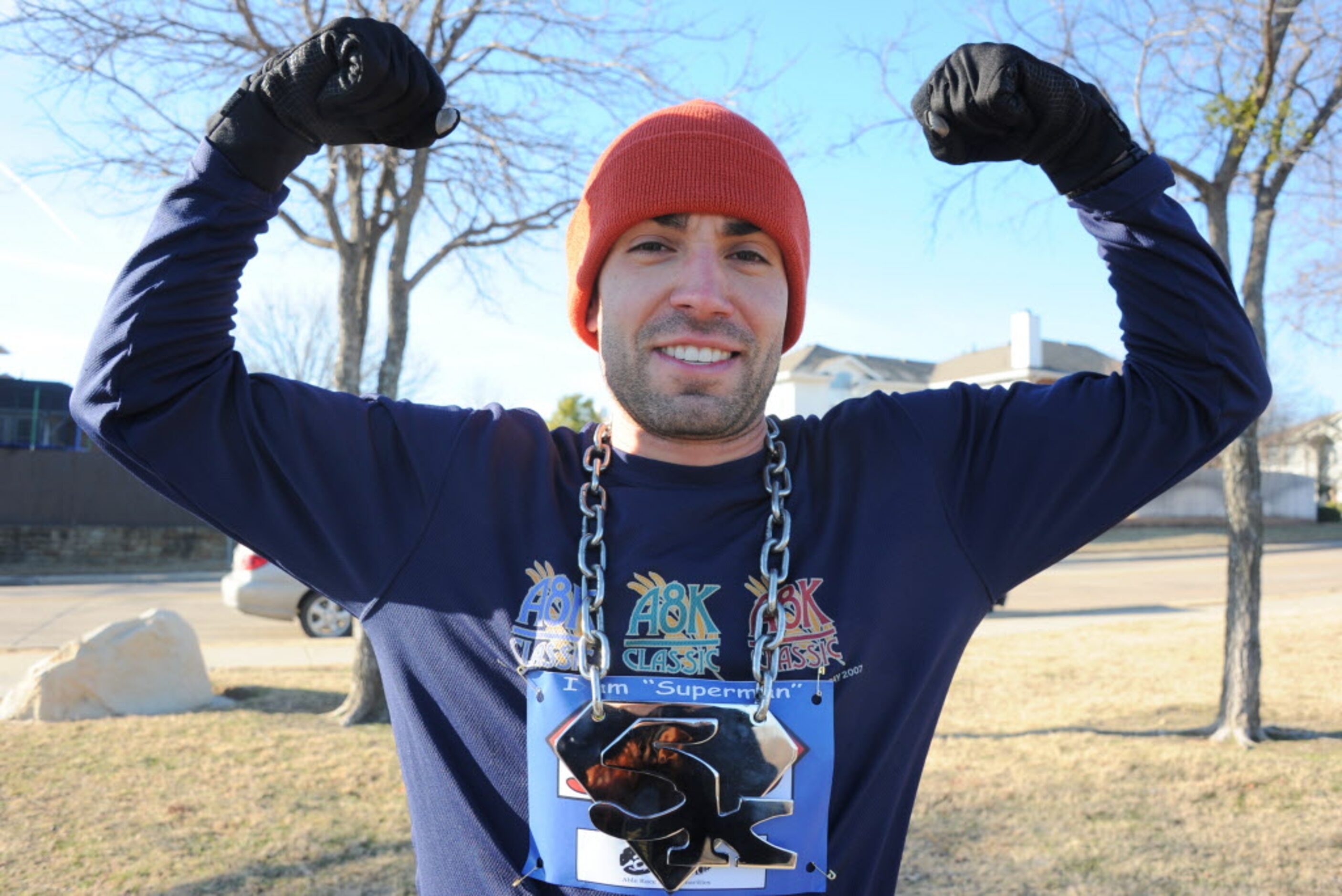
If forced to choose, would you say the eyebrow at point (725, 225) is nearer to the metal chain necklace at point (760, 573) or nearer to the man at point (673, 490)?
the man at point (673, 490)

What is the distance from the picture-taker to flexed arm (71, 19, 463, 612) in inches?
68.4

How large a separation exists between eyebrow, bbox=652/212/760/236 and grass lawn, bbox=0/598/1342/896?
112 inches

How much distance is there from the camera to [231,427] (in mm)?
1798

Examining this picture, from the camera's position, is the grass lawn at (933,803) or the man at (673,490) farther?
the grass lawn at (933,803)

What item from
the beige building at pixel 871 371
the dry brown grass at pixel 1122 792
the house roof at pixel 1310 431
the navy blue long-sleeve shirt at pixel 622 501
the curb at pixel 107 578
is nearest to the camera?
the navy blue long-sleeve shirt at pixel 622 501

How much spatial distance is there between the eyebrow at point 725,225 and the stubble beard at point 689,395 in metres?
0.22

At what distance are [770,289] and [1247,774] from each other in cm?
466

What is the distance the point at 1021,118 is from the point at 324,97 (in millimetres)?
1217

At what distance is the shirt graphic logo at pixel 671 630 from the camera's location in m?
1.70

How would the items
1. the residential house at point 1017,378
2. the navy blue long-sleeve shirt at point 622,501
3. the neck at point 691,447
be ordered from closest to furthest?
the navy blue long-sleeve shirt at point 622,501 → the neck at point 691,447 → the residential house at point 1017,378

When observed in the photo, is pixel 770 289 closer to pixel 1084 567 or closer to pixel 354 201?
pixel 354 201

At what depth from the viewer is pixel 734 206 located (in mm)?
2020

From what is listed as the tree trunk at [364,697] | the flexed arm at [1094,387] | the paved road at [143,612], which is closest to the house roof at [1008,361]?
the paved road at [143,612]

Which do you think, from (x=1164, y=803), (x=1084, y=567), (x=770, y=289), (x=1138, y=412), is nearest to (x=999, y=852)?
(x=1164, y=803)
